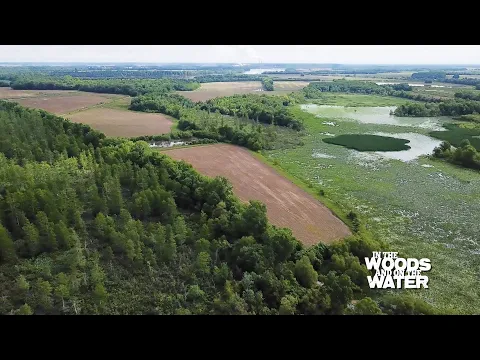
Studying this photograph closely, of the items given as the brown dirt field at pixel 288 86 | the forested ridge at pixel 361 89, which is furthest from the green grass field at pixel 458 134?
the brown dirt field at pixel 288 86

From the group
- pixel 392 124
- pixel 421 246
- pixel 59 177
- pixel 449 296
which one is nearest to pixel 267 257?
pixel 449 296

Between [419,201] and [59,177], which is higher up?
[59,177]

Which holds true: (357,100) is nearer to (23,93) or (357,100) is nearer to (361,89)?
(361,89)

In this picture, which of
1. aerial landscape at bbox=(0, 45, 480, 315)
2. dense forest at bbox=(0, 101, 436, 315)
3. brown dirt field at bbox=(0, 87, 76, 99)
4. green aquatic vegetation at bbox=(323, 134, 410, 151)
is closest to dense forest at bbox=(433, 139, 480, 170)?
aerial landscape at bbox=(0, 45, 480, 315)

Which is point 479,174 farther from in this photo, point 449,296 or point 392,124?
point 392,124

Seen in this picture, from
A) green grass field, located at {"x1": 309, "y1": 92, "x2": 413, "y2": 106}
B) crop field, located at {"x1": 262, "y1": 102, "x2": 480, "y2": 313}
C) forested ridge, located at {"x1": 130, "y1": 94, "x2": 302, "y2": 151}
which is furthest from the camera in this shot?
green grass field, located at {"x1": 309, "y1": 92, "x2": 413, "y2": 106}

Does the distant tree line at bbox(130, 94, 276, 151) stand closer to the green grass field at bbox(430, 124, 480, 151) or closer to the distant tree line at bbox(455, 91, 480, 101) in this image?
the green grass field at bbox(430, 124, 480, 151)
